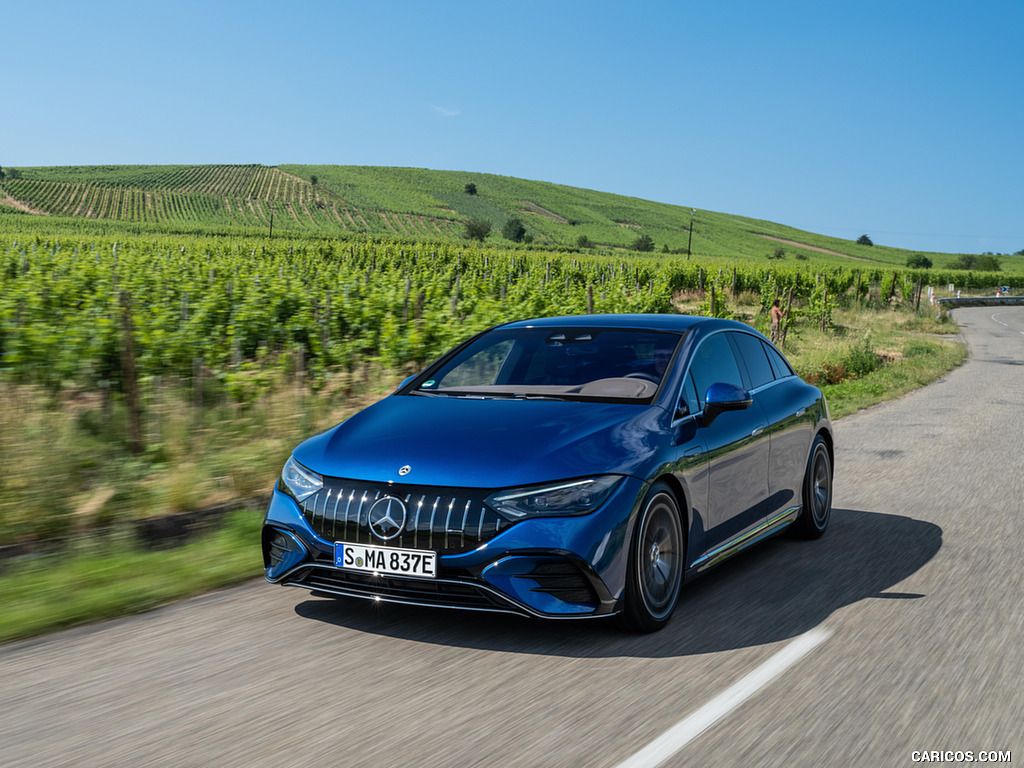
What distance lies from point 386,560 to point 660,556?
52.4 inches

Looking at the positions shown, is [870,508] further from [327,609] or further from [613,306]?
[613,306]

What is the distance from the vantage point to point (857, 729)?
354cm

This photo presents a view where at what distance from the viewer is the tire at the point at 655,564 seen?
176 inches

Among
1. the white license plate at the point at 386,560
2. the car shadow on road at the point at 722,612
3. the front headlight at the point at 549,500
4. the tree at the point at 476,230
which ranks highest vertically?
the tree at the point at 476,230

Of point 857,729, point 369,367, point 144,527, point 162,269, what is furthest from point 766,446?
point 162,269

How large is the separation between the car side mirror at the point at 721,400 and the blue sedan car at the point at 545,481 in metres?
0.01

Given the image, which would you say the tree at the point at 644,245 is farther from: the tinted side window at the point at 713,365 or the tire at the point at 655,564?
the tire at the point at 655,564

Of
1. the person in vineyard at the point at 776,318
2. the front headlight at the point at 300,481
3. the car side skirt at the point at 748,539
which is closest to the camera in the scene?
the front headlight at the point at 300,481

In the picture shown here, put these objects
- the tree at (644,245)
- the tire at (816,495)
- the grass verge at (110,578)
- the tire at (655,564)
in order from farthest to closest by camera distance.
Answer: the tree at (644,245) → the tire at (816,495) → the grass verge at (110,578) → the tire at (655,564)

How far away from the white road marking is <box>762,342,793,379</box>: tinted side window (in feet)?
8.18

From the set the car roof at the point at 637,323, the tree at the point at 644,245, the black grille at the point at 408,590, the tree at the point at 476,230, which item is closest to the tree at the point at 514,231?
the tree at the point at 476,230

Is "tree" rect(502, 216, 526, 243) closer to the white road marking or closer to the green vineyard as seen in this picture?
the green vineyard

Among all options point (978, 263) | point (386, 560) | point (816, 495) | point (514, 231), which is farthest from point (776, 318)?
point (978, 263)

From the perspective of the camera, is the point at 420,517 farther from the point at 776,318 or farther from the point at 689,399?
the point at 776,318
